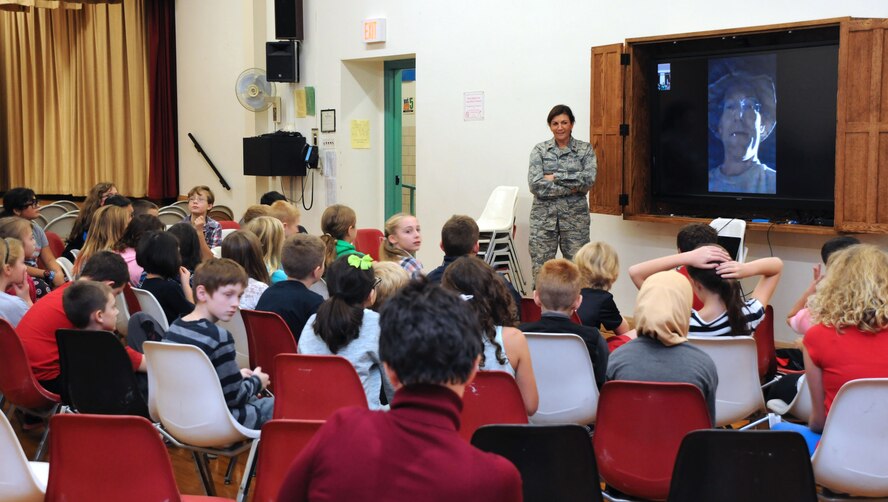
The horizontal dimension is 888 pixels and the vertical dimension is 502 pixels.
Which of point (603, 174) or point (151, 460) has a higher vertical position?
point (603, 174)

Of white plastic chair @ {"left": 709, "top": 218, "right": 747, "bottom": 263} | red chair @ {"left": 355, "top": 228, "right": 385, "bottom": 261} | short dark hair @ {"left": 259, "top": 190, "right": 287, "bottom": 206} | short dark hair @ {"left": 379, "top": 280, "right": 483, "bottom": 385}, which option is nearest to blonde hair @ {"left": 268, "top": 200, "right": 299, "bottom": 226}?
red chair @ {"left": 355, "top": 228, "right": 385, "bottom": 261}

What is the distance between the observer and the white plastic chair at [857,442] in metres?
2.81

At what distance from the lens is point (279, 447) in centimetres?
251

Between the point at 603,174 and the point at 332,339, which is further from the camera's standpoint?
the point at 603,174

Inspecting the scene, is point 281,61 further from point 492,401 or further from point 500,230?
point 492,401

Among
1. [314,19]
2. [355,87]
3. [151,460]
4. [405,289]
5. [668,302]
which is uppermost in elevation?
[314,19]

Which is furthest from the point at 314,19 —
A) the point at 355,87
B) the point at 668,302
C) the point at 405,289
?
the point at 405,289

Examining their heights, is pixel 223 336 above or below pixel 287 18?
below

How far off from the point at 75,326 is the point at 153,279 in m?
0.89

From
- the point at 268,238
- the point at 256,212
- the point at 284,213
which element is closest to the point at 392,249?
the point at 268,238

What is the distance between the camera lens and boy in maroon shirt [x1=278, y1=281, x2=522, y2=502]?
147 cm

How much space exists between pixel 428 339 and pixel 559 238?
660cm

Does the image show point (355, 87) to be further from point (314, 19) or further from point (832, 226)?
point (832, 226)

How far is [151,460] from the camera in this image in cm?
248
